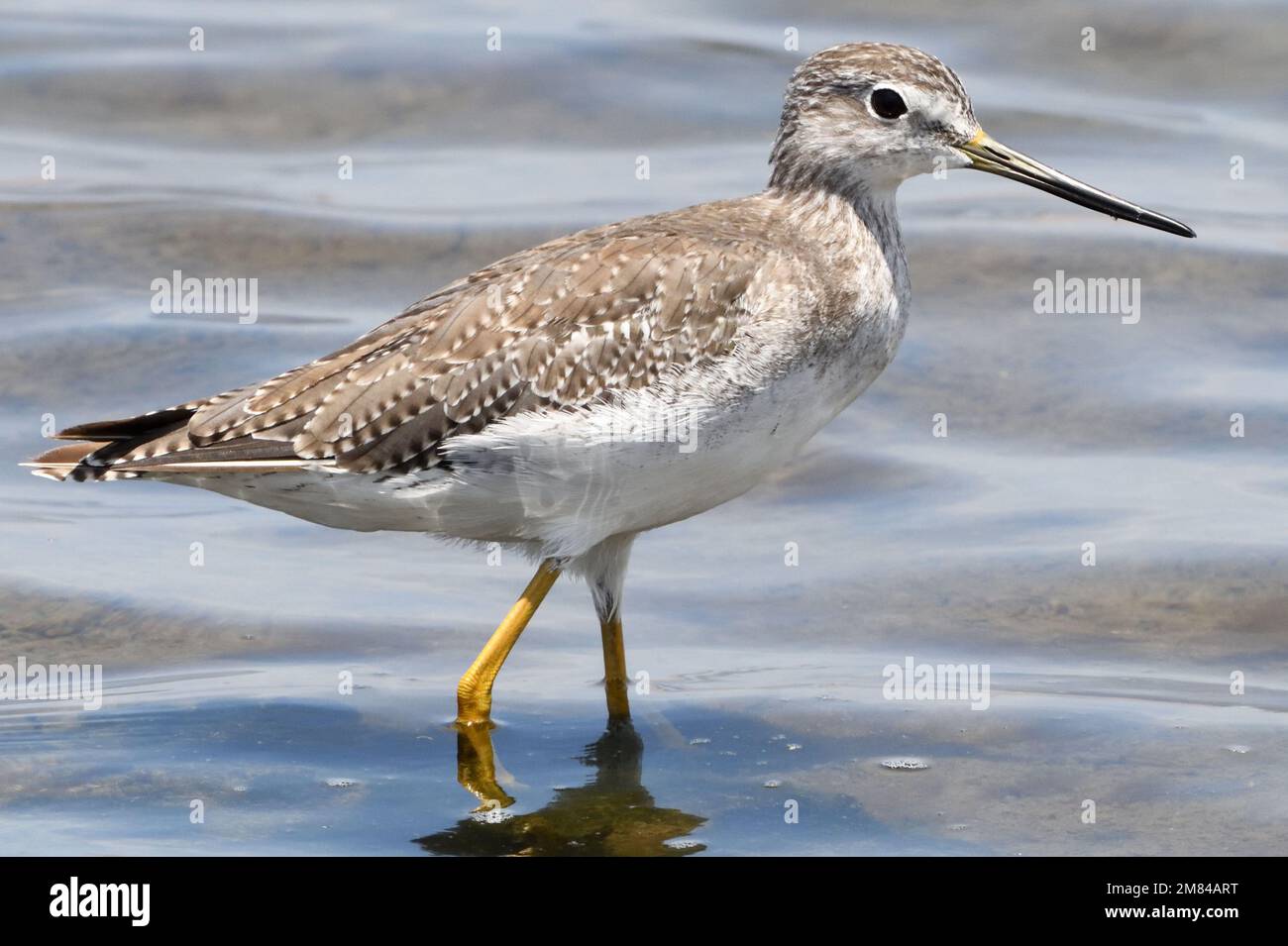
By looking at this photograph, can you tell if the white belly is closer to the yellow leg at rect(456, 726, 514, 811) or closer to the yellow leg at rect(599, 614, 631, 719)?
the yellow leg at rect(599, 614, 631, 719)

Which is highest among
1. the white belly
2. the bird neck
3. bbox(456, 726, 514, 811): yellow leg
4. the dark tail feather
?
the bird neck

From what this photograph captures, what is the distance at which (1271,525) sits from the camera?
12.3m

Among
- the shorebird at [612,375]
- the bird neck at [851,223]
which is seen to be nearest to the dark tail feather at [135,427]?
the shorebird at [612,375]

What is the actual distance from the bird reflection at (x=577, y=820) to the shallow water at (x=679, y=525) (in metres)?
0.02

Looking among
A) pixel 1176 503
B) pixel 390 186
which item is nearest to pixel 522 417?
pixel 1176 503

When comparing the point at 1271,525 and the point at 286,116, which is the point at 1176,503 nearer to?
the point at 1271,525

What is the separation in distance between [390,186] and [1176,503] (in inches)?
323

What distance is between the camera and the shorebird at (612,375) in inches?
362

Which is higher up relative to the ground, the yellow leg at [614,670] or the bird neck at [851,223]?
the bird neck at [851,223]

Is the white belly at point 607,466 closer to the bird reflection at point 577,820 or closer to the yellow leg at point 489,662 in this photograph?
the yellow leg at point 489,662

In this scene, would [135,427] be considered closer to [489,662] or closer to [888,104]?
[489,662]

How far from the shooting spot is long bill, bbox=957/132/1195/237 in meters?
9.94

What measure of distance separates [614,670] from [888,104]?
3.17 metres

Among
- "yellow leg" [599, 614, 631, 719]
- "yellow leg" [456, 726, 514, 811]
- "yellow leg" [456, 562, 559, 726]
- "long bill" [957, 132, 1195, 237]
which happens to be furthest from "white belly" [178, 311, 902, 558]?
"long bill" [957, 132, 1195, 237]
